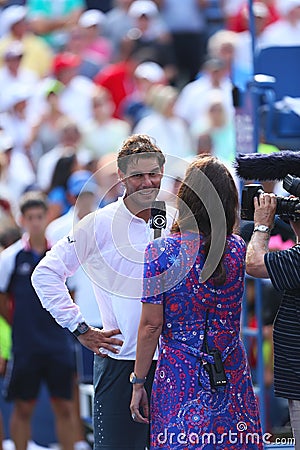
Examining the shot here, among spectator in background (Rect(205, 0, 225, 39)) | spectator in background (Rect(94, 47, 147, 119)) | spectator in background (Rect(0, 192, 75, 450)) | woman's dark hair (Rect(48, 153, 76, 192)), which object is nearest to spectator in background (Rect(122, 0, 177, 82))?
spectator in background (Rect(94, 47, 147, 119))

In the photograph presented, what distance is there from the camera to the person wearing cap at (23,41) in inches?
481

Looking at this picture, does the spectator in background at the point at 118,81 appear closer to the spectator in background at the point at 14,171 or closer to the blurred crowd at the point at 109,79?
the blurred crowd at the point at 109,79

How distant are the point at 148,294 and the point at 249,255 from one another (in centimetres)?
42

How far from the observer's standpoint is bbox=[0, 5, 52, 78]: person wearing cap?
40.1 feet

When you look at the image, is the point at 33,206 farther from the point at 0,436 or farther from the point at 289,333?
the point at 289,333

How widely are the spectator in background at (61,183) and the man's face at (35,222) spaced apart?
1.53 metres

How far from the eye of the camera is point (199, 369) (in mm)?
4160

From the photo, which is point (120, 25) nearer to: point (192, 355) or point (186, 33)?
point (186, 33)

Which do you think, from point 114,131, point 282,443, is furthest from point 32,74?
point 282,443

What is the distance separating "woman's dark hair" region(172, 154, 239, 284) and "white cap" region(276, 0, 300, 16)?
670cm

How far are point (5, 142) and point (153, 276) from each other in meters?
6.82

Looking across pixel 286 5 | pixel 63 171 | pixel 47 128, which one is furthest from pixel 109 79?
pixel 63 171

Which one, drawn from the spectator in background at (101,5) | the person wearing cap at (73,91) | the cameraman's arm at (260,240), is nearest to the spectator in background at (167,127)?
the person wearing cap at (73,91)

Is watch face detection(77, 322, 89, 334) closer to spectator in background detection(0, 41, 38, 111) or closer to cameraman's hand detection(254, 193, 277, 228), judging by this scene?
cameraman's hand detection(254, 193, 277, 228)
